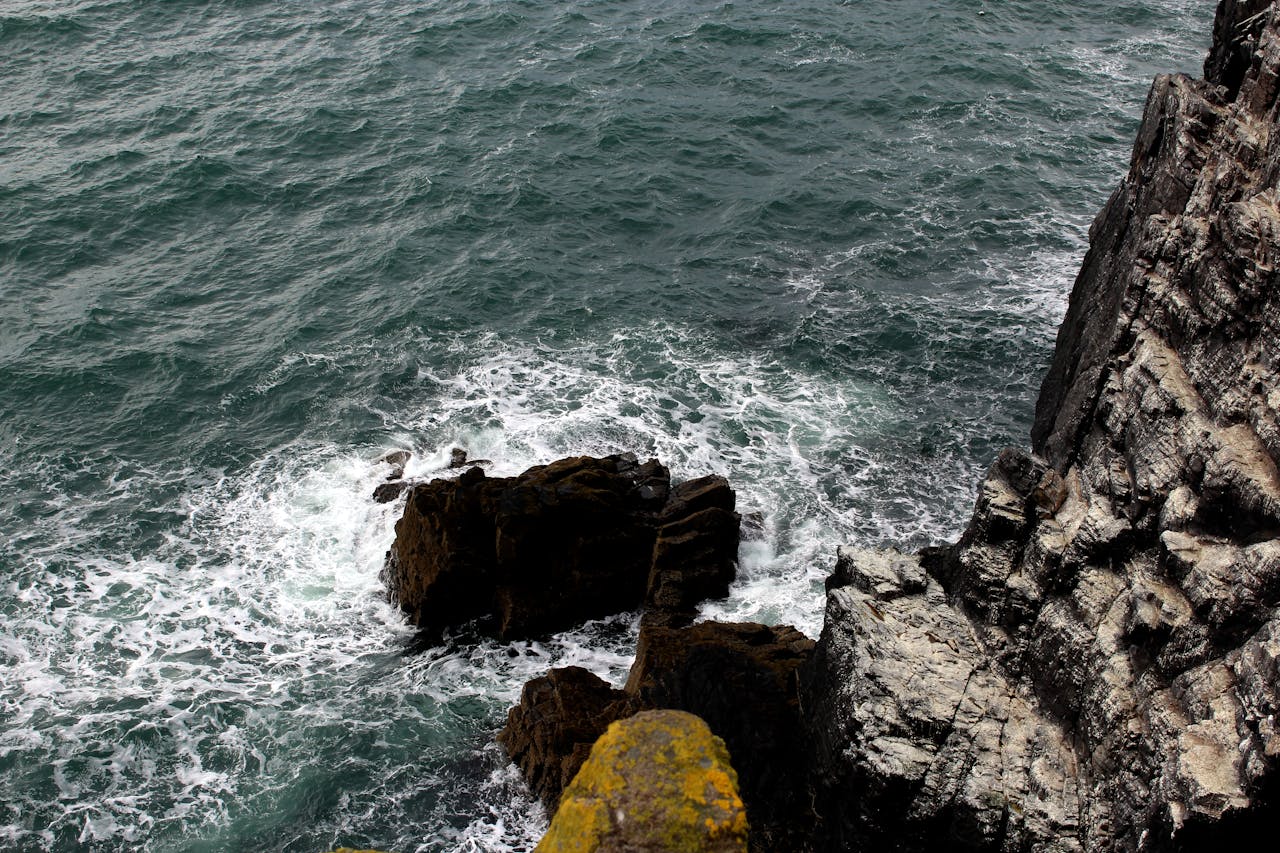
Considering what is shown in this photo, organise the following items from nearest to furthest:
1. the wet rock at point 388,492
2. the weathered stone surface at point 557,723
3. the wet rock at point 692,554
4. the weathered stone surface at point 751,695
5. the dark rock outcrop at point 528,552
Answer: the weathered stone surface at point 751,695 → the weathered stone surface at point 557,723 → the dark rock outcrop at point 528,552 → the wet rock at point 692,554 → the wet rock at point 388,492

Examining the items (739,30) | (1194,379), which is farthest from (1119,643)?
(739,30)

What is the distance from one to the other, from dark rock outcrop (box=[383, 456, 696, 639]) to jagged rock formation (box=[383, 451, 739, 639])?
4cm

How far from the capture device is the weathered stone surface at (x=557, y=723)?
31.2m

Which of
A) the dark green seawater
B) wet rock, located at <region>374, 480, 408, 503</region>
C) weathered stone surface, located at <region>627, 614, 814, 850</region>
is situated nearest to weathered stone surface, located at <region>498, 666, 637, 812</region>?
the dark green seawater

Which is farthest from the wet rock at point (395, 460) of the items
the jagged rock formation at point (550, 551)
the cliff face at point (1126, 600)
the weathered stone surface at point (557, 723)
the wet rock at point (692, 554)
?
the cliff face at point (1126, 600)

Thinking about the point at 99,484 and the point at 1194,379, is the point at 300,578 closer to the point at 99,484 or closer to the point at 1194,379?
the point at 99,484

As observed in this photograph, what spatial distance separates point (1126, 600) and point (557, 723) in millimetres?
16716

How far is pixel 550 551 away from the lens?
127 feet

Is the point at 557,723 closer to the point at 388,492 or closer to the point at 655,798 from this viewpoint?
the point at 388,492

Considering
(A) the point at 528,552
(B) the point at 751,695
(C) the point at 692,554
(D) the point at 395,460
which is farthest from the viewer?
(D) the point at 395,460

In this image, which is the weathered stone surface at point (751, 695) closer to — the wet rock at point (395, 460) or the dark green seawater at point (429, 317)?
the dark green seawater at point (429, 317)

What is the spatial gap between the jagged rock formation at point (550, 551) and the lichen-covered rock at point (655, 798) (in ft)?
85.8

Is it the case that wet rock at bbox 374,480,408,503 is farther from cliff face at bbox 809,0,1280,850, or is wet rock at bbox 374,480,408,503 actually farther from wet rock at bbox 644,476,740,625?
cliff face at bbox 809,0,1280,850

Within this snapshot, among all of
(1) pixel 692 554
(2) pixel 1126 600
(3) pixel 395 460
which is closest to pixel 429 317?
(3) pixel 395 460
